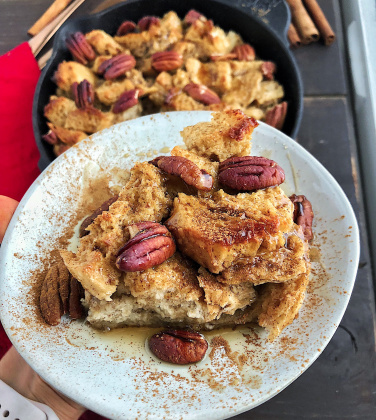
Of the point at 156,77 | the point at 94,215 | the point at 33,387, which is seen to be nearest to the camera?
the point at 94,215

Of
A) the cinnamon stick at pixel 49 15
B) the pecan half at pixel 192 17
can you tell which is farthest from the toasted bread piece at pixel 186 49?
the cinnamon stick at pixel 49 15

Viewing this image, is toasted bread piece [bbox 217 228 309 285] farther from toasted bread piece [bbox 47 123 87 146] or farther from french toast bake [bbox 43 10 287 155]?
toasted bread piece [bbox 47 123 87 146]

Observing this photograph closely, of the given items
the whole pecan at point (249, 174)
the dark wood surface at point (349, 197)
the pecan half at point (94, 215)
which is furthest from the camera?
the dark wood surface at point (349, 197)

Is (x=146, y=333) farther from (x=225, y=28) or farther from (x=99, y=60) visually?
(x=225, y=28)

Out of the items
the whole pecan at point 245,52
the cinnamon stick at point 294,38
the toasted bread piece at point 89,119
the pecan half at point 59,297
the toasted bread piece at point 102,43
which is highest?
the toasted bread piece at point 102,43

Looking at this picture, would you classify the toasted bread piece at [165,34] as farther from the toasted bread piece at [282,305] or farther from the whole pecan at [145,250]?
the toasted bread piece at [282,305]

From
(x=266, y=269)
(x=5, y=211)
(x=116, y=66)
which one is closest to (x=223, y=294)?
(x=266, y=269)
